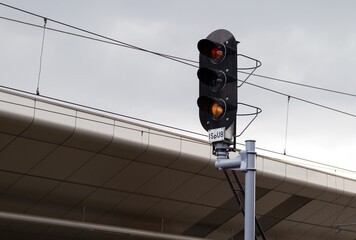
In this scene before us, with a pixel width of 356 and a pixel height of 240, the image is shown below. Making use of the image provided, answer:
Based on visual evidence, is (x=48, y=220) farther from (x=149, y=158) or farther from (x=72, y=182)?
(x=149, y=158)

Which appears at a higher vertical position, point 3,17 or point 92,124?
point 3,17

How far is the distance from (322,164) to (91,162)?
1025 cm

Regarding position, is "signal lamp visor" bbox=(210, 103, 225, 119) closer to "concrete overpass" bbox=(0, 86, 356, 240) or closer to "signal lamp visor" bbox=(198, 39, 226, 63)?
"signal lamp visor" bbox=(198, 39, 226, 63)

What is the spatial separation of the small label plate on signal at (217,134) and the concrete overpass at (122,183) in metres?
10.3

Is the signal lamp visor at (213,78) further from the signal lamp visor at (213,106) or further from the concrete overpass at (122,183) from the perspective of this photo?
the concrete overpass at (122,183)

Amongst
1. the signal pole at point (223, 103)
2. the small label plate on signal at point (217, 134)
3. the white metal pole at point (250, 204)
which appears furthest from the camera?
the small label plate on signal at point (217, 134)

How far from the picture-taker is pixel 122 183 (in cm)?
2016

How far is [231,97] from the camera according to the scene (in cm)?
663

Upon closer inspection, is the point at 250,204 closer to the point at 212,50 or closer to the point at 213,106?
the point at 213,106

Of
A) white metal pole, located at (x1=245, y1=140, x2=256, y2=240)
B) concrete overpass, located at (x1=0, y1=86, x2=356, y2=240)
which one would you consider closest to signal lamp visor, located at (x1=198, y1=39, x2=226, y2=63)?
white metal pole, located at (x1=245, y1=140, x2=256, y2=240)

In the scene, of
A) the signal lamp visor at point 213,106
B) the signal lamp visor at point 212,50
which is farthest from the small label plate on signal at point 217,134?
the signal lamp visor at point 212,50

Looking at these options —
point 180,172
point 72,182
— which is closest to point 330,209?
point 180,172

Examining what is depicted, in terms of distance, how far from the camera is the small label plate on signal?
22.1 feet

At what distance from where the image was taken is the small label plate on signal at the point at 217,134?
6.72m
